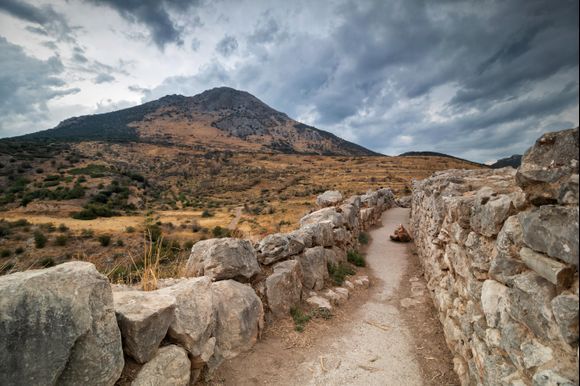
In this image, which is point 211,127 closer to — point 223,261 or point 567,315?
point 223,261

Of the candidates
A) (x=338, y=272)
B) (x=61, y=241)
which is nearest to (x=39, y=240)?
(x=61, y=241)

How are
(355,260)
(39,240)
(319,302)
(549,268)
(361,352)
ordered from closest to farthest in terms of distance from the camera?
(549,268)
(361,352)
(319,302)
(355,260)
(39,240)

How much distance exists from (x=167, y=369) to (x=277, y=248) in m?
3.65

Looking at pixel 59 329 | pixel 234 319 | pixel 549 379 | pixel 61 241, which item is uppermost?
pixel 59 329

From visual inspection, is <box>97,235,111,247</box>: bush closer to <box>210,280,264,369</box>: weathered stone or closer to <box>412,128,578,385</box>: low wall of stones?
<box>210,280,264,369</box>: weathered stone

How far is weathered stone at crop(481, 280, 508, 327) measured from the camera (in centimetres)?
310

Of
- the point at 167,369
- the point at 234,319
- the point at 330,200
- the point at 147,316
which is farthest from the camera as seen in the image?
the point at 330,200

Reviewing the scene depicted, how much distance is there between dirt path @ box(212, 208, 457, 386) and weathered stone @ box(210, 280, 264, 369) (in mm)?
184

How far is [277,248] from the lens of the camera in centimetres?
693

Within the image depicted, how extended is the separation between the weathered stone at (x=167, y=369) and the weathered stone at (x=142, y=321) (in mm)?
114

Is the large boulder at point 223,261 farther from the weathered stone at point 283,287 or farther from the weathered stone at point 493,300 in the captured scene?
the weathered stone at point 493,300

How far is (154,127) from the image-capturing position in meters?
112

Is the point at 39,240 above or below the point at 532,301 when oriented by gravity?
below

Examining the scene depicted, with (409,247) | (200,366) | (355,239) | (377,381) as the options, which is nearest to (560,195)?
(377,381)
